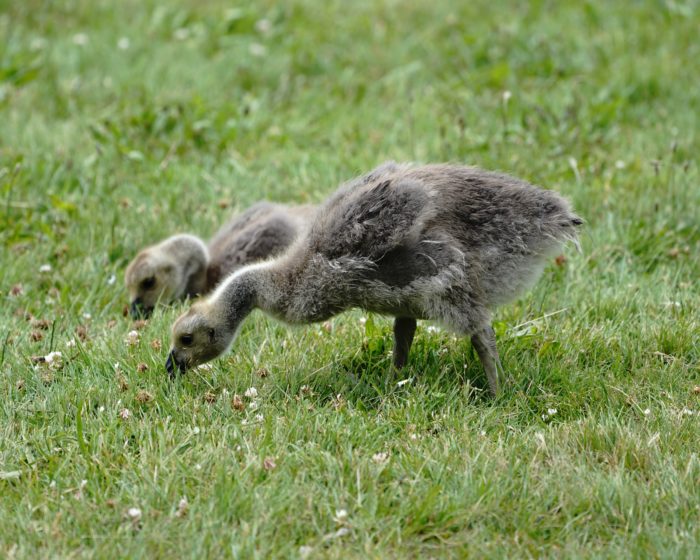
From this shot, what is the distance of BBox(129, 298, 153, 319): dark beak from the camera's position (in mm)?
6793

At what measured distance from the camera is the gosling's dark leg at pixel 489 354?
5.55m

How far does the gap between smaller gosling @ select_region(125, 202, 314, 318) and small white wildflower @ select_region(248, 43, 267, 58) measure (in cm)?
343

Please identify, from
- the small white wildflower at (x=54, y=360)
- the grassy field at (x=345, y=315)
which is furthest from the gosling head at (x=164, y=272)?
the small white wildflower at (x=54, y=360)

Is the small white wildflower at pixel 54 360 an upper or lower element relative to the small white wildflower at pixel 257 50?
lower

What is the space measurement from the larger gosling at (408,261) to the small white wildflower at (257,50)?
5178mm

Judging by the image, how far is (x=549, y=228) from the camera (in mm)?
5566

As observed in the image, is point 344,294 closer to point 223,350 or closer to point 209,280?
point 223,350

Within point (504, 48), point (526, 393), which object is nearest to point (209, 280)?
point (526, 393)

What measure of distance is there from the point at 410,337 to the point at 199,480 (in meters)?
1.69

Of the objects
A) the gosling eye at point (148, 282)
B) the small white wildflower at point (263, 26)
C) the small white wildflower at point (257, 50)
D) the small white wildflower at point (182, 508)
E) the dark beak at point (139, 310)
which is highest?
the small white wildflower at point (263, 26)

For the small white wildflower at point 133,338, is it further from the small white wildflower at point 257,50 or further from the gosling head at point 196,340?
the small white wildflower at point 257,50

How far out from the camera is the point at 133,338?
6.08 meters

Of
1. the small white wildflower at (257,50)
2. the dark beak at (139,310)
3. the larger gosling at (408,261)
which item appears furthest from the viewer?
the small white wildflower at (257,50)

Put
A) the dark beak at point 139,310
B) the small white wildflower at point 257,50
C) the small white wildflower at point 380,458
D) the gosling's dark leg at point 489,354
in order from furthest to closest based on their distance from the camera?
the small white wildflower at point 257,50 < the dark beak at point 139,310 < the gosling's dark leg at point 489,354 < the small white wildflower at point 380,458
